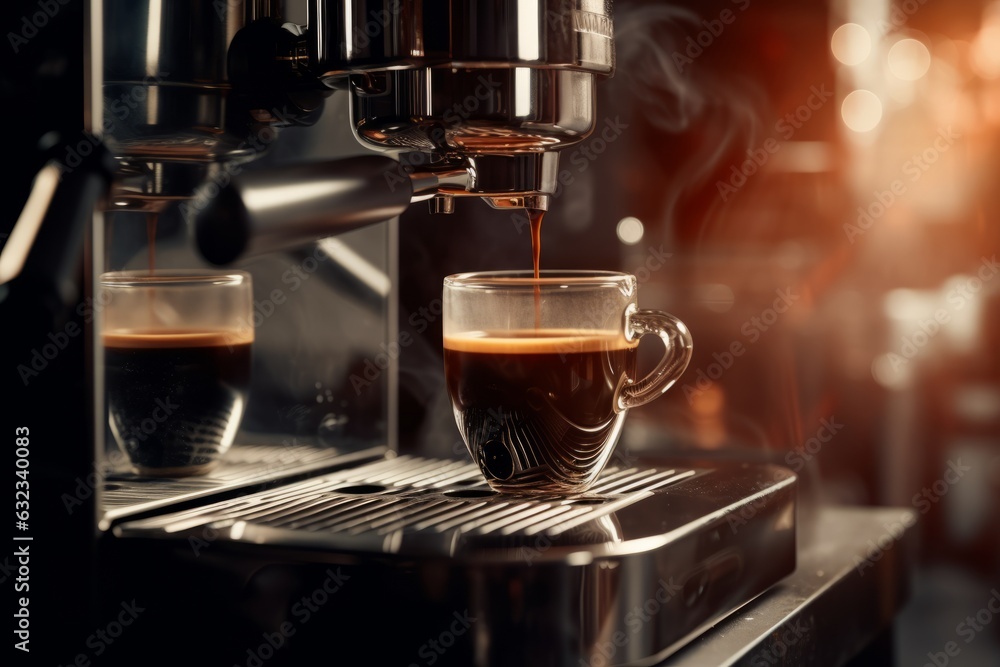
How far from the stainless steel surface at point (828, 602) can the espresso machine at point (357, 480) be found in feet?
0.05

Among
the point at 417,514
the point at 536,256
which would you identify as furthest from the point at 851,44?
the point at 417,514

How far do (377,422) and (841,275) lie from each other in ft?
5.70

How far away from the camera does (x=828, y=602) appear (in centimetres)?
65

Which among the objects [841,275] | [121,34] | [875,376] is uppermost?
[121,34]

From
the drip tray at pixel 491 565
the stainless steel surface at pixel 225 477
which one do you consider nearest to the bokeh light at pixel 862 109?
the stainless steel surface at pixel 225 477

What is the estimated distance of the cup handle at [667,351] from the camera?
0.63 m

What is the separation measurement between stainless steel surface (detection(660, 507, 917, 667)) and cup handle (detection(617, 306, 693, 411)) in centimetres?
12

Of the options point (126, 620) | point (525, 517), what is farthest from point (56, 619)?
point (525, 517)

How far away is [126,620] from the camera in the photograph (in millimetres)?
547

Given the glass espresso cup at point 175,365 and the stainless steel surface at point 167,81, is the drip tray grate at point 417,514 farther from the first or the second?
the stainless steel surface at point 167,81

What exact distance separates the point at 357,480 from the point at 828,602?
0.89ft

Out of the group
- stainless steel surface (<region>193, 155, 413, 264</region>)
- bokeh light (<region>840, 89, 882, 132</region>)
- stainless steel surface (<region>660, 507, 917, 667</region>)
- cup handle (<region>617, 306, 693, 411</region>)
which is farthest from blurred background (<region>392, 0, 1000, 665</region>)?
stainless steel surface (<region>193, 155, 413, 264</region>)

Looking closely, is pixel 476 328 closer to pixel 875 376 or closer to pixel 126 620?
pixel 126 620

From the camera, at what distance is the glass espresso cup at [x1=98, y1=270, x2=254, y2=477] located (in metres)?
0.65
